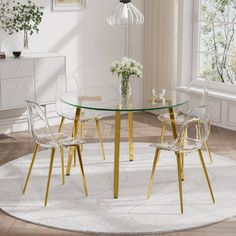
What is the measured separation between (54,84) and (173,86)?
5.56 ft

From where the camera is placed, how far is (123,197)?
4.50 meters

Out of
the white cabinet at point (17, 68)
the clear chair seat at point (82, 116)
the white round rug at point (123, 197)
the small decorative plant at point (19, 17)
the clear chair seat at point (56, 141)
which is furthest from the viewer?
the small decorative plant at point (19, 17)

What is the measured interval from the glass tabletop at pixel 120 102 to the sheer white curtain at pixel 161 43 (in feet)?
7.50

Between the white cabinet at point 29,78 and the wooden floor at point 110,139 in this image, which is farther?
the white cabinet at point 29,78

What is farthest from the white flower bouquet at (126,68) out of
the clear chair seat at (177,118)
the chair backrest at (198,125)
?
the chair backrest at (198,125)

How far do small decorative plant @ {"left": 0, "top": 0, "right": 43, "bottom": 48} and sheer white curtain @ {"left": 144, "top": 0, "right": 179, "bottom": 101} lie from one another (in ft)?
5.56

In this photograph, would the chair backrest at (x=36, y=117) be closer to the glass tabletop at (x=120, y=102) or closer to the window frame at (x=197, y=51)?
the glass tabletop at (x=120, y=102)

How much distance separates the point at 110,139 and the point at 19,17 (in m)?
1.75

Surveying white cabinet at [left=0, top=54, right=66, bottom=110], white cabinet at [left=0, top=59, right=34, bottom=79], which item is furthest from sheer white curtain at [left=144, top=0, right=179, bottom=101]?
white cabinet at [left=0, top=59, right=34, bottom=79]

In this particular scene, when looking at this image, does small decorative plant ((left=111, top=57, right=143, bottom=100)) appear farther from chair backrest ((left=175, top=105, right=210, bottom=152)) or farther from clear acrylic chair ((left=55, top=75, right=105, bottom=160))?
chair backrest ((left=175, top=105, right=210, bottom=152))

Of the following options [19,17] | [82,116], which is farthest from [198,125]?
[19,17]

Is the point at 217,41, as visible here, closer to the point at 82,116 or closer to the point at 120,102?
the point at 82,116

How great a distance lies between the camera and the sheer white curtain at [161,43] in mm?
7270

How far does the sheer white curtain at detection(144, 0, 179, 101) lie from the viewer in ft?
23.9
